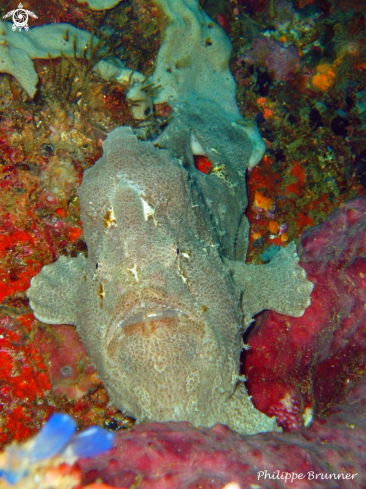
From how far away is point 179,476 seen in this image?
81.0 inches

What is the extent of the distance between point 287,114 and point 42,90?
4.50 meters

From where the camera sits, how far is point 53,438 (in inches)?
55.9

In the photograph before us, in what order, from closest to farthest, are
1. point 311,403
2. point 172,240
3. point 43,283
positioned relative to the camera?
point 172,240, point 311,403, point 43,283

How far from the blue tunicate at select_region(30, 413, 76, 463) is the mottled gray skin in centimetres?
151

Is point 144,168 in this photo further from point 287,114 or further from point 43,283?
point 287,114

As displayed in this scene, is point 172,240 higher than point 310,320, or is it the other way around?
point 172,240

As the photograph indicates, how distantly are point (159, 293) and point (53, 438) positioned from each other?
1663 millimetres

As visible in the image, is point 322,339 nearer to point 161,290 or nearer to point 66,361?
point 161,290

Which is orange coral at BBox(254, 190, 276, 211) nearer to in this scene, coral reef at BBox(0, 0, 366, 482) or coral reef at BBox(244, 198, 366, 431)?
coral reef at BBox(0, 0, 366, 482)

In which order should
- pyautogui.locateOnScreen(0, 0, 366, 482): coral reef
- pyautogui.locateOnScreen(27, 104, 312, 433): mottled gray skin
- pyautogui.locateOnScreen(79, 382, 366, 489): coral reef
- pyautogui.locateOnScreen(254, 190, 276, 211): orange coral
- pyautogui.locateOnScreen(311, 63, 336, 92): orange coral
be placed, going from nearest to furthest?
pyautogui.locateOnScreen(79, 382, 366, 489): coral reef
pyautogui.locateOnScreen(27, 104, 312, 433): mottled gray skin
pyautogui.locateOnScreen(0, 0, 366, 482): coral reef
pyautogui.locateOnScreen(254, 190, 276, 211): orange coral
pyautogui.locateOnScreen(311, 63, 336, 92): orange coral

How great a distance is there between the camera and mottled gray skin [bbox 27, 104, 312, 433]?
300 centimetres

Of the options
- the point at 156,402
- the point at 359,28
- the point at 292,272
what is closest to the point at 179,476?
the point at 156,402

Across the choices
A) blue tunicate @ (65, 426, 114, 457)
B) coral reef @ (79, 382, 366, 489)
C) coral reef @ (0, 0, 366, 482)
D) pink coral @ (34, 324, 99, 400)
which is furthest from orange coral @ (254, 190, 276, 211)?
blue tunicate @ (65, 426, 114, 457)

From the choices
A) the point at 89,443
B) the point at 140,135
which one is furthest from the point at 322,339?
the point at 140,135
